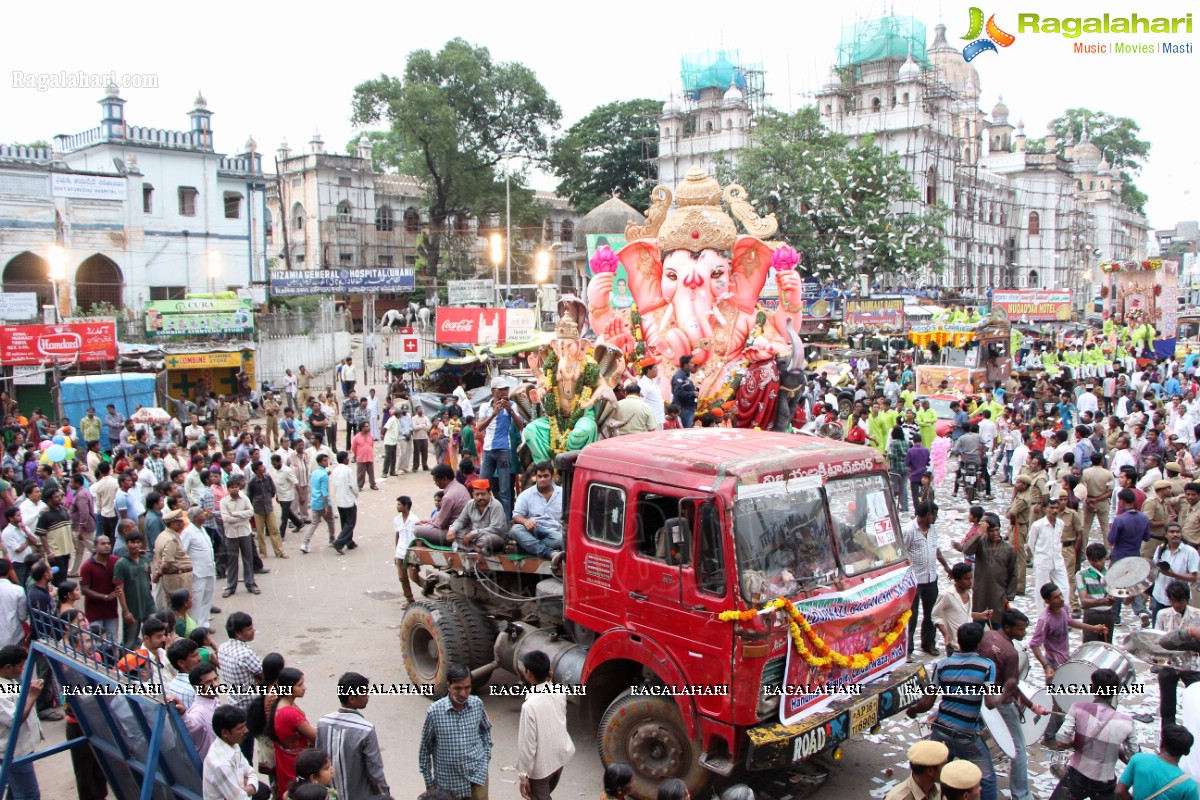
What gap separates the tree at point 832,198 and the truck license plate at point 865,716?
38498 millimetres

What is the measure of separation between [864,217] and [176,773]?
41645mm

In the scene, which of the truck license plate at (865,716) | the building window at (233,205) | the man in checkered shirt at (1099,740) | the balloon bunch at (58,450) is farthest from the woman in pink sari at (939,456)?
the building window at (233,205)

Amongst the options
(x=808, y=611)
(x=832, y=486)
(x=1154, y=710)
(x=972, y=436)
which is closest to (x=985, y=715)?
(x=808, y=611)

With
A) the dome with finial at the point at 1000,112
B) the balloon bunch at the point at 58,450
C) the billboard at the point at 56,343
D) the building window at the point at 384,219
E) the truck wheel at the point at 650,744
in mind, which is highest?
the dome with finial at the point at 1000,112

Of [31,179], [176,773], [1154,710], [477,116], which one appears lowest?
[1154,710]

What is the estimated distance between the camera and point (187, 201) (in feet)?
110

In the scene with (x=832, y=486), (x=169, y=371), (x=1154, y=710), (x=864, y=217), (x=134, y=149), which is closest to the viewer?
(x=832, y=486)

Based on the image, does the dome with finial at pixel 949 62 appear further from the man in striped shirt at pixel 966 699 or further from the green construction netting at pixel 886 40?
the man in striped shirt at pixel 966 699

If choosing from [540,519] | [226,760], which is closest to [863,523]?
[540,519]

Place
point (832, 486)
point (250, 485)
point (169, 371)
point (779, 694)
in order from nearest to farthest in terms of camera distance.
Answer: point (779, 694), point (832, 486), point (250, 485), point (169, 371)

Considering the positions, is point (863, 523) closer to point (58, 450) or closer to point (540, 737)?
point (540, 737)

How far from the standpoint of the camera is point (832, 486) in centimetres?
635

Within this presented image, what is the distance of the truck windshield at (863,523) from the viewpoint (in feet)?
20.7

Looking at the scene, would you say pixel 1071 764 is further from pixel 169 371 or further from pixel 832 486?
pixel 169 371
